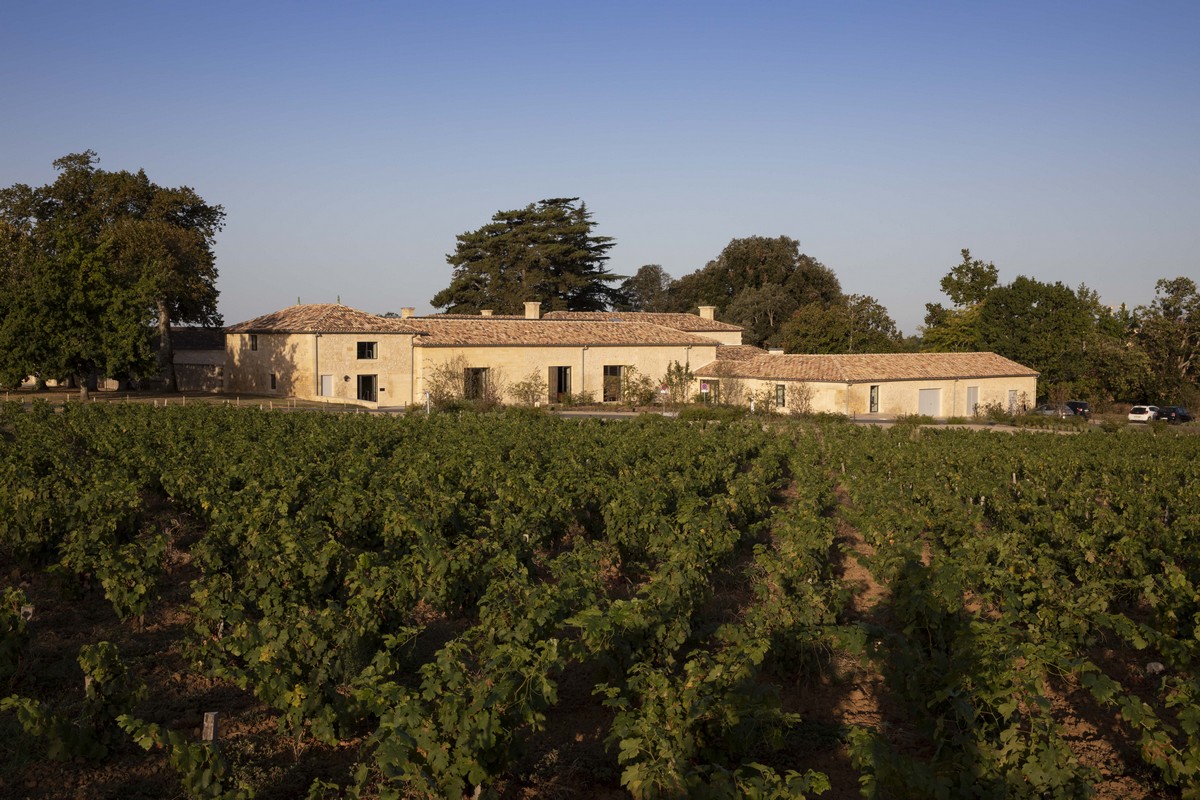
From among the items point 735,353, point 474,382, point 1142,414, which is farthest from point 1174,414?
point 474,382

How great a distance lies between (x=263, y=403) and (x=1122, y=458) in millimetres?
30262

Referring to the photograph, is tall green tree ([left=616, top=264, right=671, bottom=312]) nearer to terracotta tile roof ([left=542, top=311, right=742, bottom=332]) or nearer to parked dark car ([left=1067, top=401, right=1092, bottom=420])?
terracotta tile roof ([left=542, top=311, right=742, bottom=332])

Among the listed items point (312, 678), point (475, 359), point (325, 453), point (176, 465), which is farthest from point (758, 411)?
point (312, 678)

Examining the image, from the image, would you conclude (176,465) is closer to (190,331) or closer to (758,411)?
(758,411)

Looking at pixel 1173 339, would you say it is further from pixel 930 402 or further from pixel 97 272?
pixel 97 272

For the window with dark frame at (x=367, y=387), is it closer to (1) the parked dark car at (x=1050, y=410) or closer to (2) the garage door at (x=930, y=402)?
(2) the garage door at (x=930, y=402)

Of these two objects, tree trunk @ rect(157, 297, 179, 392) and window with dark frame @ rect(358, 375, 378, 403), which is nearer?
window with dark frame @ rect(358, 375, 378, 403)

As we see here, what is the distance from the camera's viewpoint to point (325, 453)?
18516mm

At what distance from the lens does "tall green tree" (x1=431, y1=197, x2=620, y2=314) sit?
223 ft

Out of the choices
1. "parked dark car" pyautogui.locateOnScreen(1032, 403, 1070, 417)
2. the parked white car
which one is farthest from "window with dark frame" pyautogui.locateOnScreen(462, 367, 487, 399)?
the parked white car

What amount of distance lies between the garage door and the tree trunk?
115 feet

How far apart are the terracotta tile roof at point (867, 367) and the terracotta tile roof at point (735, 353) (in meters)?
0.94

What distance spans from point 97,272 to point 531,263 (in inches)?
1316

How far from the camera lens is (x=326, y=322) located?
43500 millimetres
